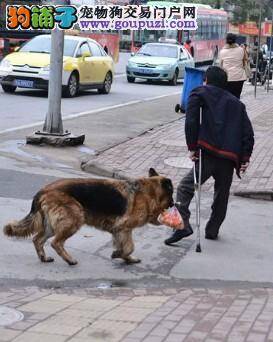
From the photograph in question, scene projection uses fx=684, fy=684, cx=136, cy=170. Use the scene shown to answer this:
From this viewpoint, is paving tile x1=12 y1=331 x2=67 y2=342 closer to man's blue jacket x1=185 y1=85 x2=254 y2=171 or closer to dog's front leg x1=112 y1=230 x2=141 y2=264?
dog's front leg x1=112 y1=230 x2=141 y2=264

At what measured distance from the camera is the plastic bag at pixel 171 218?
19.6 feet

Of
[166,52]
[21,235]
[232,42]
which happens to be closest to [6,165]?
[21,235]

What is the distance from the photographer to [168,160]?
10719mm

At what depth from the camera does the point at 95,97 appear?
20.4m

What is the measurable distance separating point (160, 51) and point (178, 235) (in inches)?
871

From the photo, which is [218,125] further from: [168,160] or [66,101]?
[66,101]

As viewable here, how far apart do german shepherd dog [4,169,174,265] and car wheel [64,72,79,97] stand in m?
13.3

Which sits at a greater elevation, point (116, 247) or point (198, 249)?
point (116, 247)

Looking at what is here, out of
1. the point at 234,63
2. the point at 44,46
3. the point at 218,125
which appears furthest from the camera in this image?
the point at 44,46

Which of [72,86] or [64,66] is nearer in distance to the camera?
[64,66]

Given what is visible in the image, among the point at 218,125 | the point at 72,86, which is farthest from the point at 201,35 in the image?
the point at 218,125

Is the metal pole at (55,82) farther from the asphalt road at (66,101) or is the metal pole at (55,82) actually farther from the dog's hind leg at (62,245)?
the dog's hind leg at (62,245)

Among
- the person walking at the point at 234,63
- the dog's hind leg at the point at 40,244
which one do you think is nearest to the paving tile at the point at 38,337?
the dog's hind leg at the point at 40,244

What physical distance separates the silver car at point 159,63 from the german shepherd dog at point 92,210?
68.2 feet
